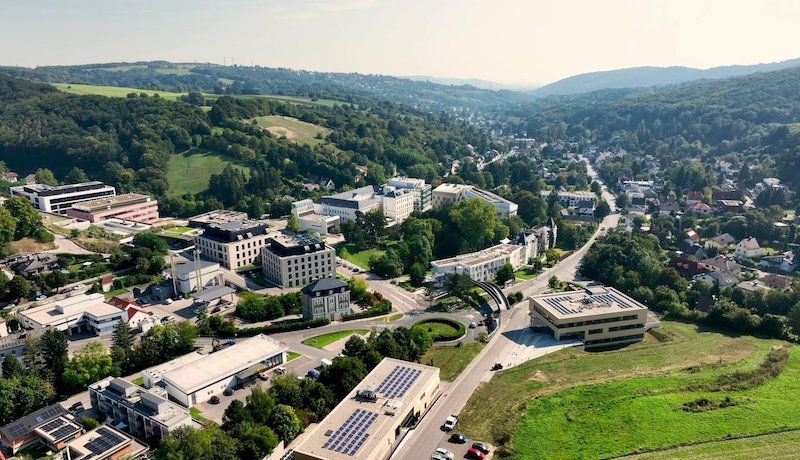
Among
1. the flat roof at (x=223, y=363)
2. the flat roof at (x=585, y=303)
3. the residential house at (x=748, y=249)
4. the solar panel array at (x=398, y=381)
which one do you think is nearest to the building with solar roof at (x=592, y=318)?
the flat roof at (x=585, y=303)

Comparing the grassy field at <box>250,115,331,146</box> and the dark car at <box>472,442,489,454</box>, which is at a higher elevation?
the grassy field at <box>250,115,331,146</box>

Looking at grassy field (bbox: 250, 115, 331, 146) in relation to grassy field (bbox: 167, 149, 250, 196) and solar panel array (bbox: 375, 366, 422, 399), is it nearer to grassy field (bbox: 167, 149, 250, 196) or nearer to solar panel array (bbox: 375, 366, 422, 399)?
grassy field (bbox: 167, 149, 250, 196)

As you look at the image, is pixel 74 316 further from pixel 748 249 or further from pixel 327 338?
pixel 748 249

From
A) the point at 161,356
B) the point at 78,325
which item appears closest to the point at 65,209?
the point at 78,325

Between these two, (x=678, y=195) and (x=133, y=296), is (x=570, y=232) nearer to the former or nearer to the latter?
(x=678, y=195)

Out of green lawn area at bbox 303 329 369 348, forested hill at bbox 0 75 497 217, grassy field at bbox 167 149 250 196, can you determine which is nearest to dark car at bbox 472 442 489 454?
green lawn area at bbox 303 329 369 348
